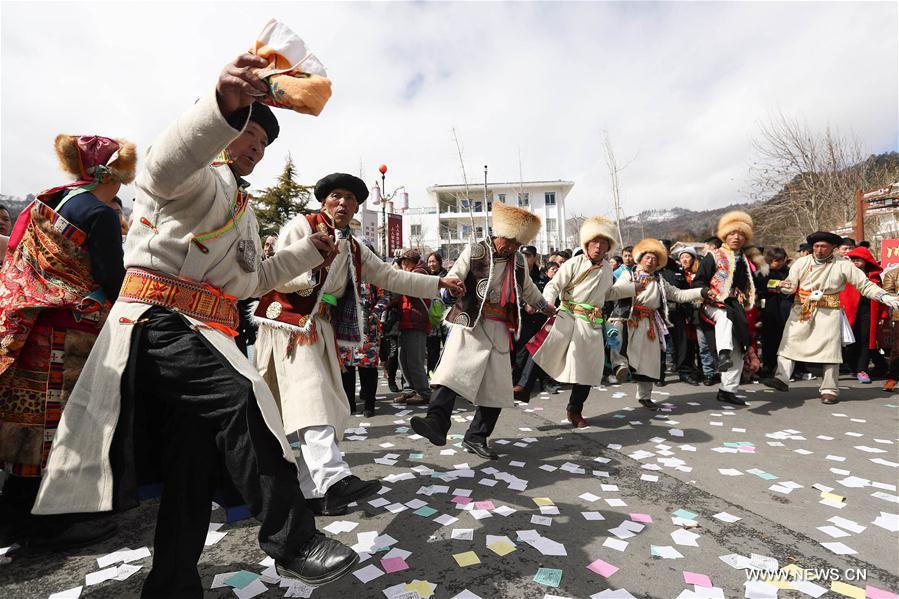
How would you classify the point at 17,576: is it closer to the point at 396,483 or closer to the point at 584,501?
the point at 396,483

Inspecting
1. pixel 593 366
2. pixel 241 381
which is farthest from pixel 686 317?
pixel 241 381

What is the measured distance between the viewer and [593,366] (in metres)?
4.83

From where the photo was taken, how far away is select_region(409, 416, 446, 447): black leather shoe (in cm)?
351

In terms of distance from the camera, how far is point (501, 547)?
2.41 metres

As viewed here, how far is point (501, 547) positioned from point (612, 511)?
2.78ft

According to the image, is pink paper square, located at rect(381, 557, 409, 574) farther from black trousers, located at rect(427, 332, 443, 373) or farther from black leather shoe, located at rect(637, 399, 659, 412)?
black trousers, located at rect(427, 332, 443, 373)

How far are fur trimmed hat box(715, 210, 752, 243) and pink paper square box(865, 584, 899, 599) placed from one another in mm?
4716

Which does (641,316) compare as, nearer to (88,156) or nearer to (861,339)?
(861,339)

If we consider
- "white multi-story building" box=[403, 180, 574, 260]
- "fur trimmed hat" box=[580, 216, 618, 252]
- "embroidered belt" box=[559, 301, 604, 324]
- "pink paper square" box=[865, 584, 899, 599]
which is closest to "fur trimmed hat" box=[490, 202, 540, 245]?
"fur trimmed hat" box=[580, 216, 618, 252]

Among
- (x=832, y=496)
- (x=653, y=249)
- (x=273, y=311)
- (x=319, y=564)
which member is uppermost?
(x=653, y=249)

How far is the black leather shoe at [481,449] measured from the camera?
3836 mm

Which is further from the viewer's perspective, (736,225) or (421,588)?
(736,225)

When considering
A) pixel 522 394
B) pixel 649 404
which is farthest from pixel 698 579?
pixel 649 404

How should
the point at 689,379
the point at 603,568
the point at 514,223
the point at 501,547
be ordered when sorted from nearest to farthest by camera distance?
the point at 603,568
the point at 501,547
the point at 514,223
the point at 689,379
